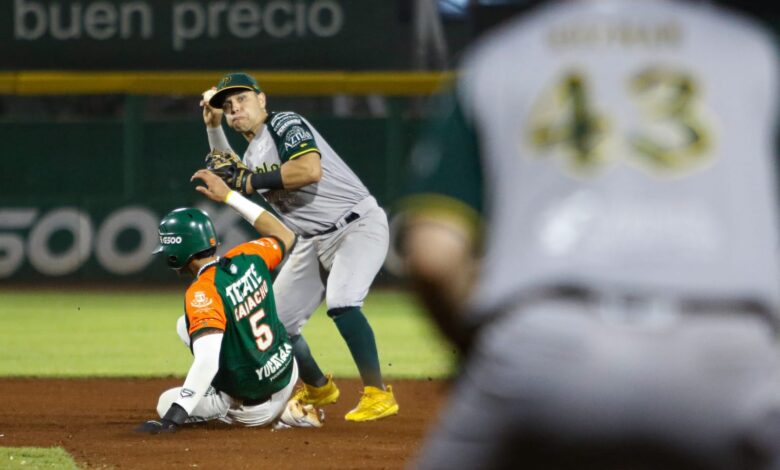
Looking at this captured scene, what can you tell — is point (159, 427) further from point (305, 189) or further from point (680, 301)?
point (680, 301)

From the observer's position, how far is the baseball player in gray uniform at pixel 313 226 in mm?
6910

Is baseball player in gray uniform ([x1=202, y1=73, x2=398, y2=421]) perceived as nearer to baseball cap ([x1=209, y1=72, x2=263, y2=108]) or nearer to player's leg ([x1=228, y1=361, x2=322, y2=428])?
baseball cap ([x1=209, y1=72, x2=263, y2=108])

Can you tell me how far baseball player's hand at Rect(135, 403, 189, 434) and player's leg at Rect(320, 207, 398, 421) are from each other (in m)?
0.97

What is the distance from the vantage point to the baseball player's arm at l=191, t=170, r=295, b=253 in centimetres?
652

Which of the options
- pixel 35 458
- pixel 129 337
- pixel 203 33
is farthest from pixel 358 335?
pixel 203 33

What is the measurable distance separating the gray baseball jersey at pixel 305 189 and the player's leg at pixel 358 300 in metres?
0.13

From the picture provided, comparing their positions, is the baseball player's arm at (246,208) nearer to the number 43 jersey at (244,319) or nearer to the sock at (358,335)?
the number 43 jersey at (244,319)

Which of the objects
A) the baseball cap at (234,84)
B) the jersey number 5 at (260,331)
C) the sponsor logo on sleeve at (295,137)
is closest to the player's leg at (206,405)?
the jersey number 5 at (260,331)

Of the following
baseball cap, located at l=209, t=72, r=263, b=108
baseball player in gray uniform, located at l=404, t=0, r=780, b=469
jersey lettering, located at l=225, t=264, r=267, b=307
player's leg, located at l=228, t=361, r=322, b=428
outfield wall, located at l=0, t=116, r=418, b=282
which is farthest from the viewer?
outfield wall, located at l=0, t=116, r=418, b=282

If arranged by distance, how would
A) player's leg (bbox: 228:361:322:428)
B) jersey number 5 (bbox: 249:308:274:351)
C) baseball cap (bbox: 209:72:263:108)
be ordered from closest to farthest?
jersey number 5 (bbox: 249:308:274:351)
player's leg (bbox: 228:361:322:428)
baseball cap (bbox: 209:72:263:108)

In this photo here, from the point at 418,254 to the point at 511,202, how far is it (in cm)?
17

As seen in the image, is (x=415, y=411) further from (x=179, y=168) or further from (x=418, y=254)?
(x=179, y=168)

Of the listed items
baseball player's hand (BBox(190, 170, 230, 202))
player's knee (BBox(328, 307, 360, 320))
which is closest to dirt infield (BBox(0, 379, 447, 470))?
player's knee (BBox(328, 307, 360, 320))

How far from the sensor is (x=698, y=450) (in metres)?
1.94
